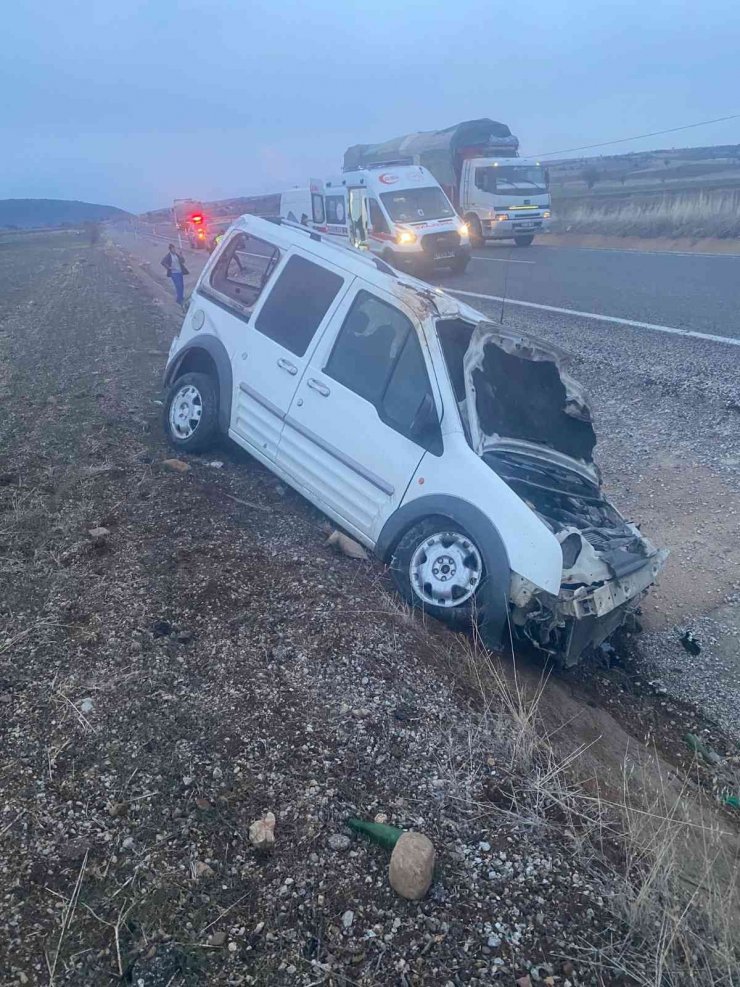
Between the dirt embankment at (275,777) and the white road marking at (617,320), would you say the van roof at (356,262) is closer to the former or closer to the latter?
the dirt embankment at (275,777)

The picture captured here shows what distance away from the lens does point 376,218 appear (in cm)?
1959

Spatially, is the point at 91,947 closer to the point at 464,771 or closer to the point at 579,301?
the point at 464,771

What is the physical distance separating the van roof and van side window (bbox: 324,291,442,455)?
0.16m

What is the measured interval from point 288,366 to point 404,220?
48.2ft

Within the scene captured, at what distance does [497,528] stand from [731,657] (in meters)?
2.08

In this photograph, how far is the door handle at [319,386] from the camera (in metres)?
5.64

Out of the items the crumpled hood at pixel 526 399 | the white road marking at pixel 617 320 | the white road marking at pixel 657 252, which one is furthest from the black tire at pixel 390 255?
the crumpled hood at pixel 526 399

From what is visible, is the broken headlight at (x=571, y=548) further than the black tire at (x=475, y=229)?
No

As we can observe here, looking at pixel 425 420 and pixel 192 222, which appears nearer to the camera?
pixel 425 420

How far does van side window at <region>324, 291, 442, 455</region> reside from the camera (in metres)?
5.21

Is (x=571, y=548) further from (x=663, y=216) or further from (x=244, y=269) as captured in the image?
(x=663, y=216)

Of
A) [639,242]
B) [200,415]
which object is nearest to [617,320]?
[200,415]

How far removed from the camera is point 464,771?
3.47m

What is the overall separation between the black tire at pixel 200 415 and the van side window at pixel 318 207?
52.6 feet
